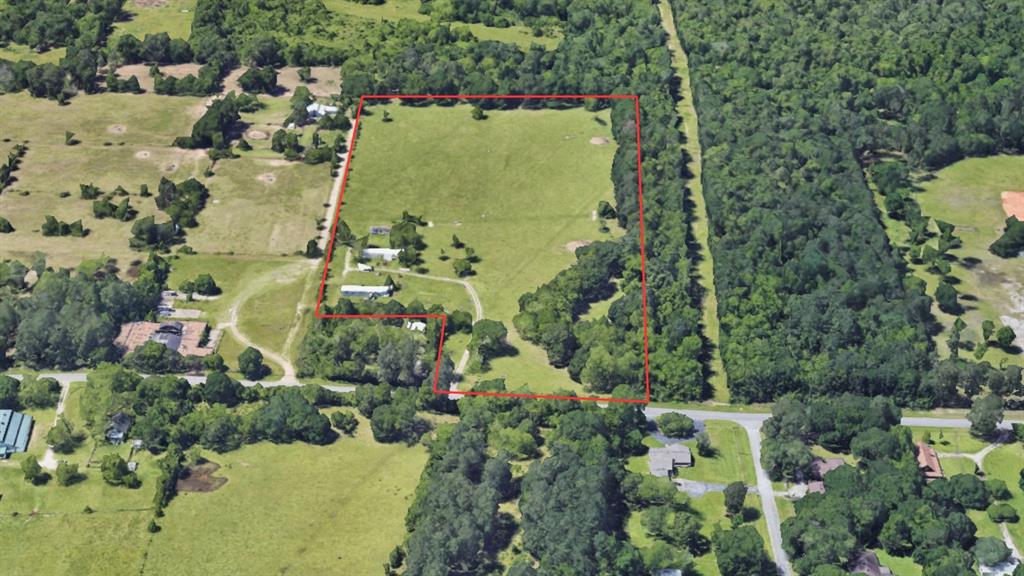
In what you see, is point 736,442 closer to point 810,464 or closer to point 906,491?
point 810,464

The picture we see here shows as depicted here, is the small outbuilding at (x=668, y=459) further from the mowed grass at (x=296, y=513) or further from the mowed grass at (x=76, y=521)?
the mowed grass at (x=76, y=521)

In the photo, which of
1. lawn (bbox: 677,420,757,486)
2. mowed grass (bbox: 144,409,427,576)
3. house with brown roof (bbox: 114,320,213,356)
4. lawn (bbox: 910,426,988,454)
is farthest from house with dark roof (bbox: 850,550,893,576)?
house with brown roof (bbox: 114,320,213,356)

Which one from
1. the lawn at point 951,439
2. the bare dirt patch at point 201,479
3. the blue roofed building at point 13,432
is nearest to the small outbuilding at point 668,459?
the lawn at point 951,439

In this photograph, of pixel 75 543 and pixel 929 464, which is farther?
pixel 929 464

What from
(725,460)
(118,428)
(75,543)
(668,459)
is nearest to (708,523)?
(668,459)

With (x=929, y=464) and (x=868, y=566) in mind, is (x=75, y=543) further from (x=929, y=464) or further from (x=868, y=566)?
(x=929, y=464)

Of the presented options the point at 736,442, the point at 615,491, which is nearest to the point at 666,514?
the point at 615,491
